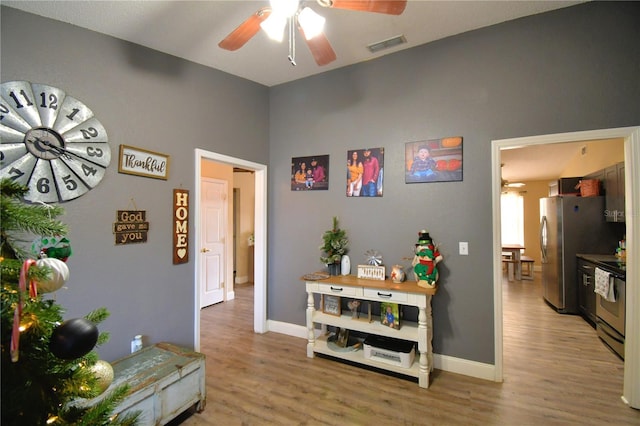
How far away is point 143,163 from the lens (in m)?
2.46

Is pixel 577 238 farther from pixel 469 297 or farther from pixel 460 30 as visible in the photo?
pixel 460 30

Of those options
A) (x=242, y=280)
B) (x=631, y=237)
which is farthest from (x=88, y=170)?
(x=242, y=280)

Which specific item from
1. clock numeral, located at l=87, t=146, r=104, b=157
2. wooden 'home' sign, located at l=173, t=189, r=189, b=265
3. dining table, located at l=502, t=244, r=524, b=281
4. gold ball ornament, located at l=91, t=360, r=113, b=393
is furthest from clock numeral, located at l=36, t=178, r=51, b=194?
dining table, located at l=502, t=244, r=524, b=281

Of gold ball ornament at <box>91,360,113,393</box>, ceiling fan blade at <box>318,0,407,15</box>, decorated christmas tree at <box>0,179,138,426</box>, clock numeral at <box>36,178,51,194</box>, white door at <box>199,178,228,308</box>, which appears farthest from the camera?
white door at <box>199,178,228,308</box>

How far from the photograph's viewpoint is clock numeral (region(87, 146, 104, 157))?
215 cm

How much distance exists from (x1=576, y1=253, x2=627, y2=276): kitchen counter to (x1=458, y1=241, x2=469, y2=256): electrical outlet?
176cm

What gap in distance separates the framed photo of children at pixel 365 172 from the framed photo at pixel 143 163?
5.96ft

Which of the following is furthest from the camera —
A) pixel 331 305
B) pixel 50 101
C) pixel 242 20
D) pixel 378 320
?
pixel 331 305

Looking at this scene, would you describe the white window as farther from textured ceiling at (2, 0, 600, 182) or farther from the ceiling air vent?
the ceiling air vent

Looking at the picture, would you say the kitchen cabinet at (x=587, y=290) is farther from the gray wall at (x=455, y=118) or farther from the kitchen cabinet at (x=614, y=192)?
the gray wall at (x=455, y=118)

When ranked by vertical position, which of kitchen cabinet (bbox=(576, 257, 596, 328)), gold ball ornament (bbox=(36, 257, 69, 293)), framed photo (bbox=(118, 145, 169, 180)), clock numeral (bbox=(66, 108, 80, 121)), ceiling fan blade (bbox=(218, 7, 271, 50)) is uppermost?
ceiling fan blade (bbox=(218, 7, 271, 50))

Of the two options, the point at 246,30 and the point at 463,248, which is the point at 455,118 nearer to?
the point at 463,248

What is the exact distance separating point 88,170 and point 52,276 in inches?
67.7

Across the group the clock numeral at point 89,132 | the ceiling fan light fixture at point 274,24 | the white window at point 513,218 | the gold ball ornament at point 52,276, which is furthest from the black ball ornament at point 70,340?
the white window at point 513,218
